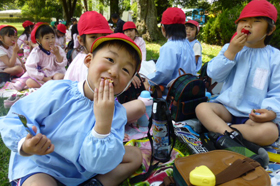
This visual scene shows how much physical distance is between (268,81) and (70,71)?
231 centimetres

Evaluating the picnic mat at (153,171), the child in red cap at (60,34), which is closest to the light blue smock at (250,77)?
the picnic mat at (153,171)

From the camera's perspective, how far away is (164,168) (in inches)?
69.1

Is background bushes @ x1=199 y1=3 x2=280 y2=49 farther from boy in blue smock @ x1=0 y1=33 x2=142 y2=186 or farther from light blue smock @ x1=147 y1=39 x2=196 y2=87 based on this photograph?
boy in blue smock @ x1=0 y1=33 x2=142 y2=186

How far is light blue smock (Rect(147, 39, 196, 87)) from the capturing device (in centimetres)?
279

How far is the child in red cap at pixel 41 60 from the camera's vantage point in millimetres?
3520

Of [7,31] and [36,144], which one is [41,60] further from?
[36,144]

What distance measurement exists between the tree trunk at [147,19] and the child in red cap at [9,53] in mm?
7032

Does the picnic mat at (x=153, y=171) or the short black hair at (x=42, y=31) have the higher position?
the short black hair at (x=42, y=31)

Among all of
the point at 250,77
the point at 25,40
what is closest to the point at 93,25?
the point at 250,77

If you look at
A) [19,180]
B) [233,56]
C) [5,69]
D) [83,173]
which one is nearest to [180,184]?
[83,173]

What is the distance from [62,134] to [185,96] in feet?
5.30

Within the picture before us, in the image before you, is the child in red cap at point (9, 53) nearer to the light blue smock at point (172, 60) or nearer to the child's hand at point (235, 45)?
the light blue smock at point (172, 60)

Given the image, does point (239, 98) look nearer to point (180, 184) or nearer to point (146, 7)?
point (180, 184)

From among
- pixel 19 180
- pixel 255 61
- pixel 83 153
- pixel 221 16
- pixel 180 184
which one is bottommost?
pixel 180 184
